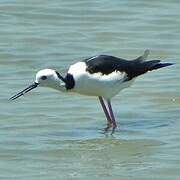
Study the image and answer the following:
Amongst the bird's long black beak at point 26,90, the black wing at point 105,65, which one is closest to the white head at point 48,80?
the bird's long black beak at point 26,90

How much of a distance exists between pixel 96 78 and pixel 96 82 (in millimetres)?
46

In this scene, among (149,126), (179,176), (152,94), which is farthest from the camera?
(152,94)

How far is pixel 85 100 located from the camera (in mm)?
10531

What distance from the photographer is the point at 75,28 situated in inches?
528

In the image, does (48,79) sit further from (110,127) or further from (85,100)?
(85,100)

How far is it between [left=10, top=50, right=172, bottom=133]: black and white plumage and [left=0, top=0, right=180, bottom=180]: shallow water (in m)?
0.30

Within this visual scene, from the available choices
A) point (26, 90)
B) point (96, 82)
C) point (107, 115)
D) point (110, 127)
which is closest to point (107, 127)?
point (110, 127)

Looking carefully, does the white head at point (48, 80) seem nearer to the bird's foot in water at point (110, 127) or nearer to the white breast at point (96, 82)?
the white breast at point (96, 82)

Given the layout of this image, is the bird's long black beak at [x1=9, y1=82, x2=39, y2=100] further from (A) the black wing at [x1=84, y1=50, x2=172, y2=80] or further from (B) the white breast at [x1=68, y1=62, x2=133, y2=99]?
(A) the black wing at [x1=84, y1=50, x2=172, y2=80]

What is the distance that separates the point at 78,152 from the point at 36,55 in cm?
369

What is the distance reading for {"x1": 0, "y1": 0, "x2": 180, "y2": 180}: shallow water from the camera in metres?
8.12

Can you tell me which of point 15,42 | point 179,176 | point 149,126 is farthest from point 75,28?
point 179,176

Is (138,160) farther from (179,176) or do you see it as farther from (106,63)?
(106,63)

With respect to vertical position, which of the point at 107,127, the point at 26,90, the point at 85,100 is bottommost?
the point at 85,100
